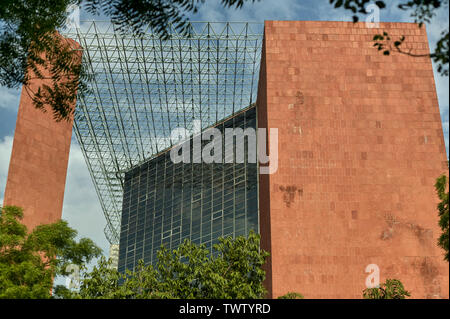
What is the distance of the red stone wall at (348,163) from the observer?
34031 millimetres

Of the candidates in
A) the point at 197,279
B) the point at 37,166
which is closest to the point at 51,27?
the point at 197,279

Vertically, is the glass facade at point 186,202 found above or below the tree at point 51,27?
above

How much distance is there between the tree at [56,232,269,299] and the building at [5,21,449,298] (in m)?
Result: 13.3

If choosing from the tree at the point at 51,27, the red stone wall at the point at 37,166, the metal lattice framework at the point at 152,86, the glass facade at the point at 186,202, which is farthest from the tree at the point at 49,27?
the glass facade at the point at 186,202

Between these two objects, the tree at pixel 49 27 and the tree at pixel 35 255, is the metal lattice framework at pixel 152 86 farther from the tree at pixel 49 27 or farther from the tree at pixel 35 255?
the tree at pixel 49 27

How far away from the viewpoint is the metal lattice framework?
152 ft

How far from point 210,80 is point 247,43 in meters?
5.80

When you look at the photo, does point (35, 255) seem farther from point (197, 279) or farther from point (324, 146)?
point (324, 146)

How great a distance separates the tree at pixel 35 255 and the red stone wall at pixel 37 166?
10.7 meters

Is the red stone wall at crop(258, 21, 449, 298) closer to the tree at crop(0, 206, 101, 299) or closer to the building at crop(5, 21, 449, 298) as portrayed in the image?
the building at crop(5, 21, 449, 298)

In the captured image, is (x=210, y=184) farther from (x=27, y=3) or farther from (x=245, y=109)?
(x=27, y=3)

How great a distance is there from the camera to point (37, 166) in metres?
35.7

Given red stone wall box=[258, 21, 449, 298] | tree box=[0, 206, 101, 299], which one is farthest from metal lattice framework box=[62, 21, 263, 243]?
tree box=[0, 206, 101, 299]

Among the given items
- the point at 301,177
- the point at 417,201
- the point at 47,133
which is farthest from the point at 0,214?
the point at 417,201
